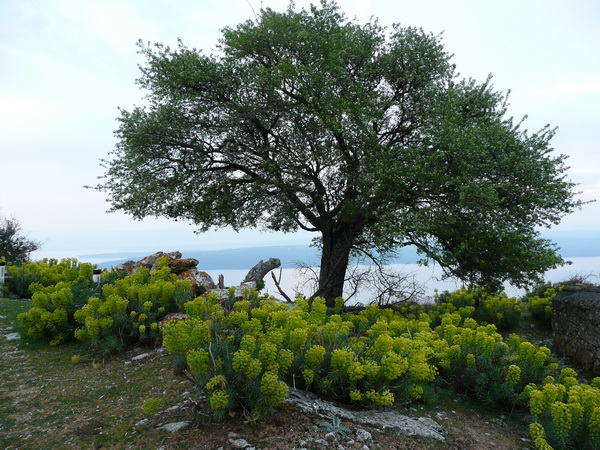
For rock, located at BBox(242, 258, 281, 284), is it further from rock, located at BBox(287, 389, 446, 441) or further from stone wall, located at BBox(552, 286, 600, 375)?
rock, located at BBox(287, 389, 446, 441)

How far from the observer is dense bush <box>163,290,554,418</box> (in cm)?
Answer: 404

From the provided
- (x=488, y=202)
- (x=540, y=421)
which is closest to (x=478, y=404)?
(x=540, y=421)

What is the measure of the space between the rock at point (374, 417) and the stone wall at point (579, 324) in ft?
18.4

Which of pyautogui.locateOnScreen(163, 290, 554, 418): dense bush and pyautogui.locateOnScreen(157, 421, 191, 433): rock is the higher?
pyautogui.locateOnScreen(163, 290, 554, 418): dense bush

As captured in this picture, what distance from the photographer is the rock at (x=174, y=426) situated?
430cm

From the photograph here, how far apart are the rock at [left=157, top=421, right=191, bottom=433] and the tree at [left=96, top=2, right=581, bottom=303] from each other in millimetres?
7716

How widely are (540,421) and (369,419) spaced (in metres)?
2.03

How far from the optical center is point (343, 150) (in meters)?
13.5

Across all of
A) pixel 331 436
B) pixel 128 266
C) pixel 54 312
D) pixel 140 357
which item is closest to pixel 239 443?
pixel 331 436

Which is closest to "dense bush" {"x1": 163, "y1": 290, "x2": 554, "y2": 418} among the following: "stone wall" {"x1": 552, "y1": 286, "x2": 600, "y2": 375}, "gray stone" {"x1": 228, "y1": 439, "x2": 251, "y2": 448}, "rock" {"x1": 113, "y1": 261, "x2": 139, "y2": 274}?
"gray stone" {"x1": 228, "y1": 439, "x2": 251, "y2": 448}

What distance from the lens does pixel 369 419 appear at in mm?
4574

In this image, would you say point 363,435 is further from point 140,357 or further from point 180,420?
point 140,357

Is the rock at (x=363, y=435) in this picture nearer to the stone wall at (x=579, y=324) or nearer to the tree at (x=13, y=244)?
the stone wall at (x=579, y=324)

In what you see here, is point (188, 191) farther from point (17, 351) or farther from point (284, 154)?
point (17, 351)
